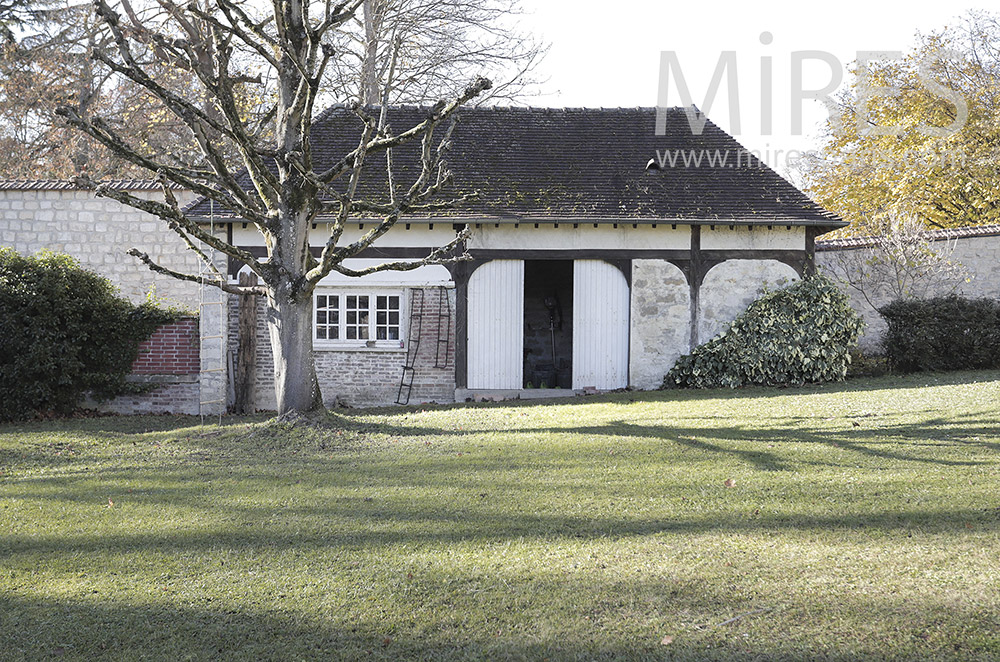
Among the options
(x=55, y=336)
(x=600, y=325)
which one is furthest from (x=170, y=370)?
(x=600, y=325)

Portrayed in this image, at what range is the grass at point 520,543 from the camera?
154 inches

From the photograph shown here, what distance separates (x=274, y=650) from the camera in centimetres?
383

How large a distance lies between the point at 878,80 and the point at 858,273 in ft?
32.8

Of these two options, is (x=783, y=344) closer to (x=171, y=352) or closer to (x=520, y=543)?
(x=520, y=543)

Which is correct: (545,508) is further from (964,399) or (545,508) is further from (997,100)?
(997,100)

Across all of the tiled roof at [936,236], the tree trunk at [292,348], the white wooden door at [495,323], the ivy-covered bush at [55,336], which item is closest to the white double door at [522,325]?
the white wooden door at [495,323]

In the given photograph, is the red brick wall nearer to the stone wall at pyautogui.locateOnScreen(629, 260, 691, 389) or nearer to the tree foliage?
the stone wall at pyautogui.locateOnScreen(629, 260, 691, 389)

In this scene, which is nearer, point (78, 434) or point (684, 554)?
point (684, 554)

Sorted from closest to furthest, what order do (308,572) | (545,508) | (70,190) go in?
(308,572), (545,508), (70,190)

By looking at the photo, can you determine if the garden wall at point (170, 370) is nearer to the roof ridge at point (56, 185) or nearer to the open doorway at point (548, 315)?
the roof ridge at point (56, 185)

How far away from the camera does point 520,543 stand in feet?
17.5

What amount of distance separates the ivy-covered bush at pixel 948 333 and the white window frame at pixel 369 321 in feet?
28.4

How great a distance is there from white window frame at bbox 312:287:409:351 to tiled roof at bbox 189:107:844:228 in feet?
5.02

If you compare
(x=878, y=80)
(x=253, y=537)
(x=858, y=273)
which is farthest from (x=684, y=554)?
(x=878, y=80)
